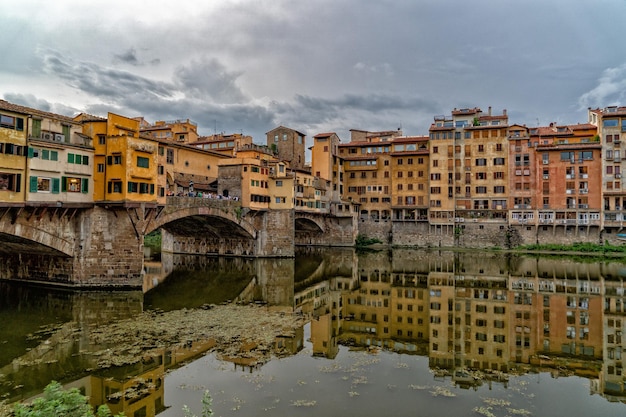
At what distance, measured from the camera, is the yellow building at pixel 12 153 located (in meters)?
29.4

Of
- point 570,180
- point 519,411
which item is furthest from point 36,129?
point 570,180

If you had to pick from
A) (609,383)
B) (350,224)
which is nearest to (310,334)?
(609,383)

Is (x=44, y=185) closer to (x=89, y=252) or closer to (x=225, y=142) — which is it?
(x=89, y=252)

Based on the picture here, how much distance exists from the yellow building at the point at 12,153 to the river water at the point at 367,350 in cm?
745

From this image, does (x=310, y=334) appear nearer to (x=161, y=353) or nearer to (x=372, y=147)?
(x=161, y=353)

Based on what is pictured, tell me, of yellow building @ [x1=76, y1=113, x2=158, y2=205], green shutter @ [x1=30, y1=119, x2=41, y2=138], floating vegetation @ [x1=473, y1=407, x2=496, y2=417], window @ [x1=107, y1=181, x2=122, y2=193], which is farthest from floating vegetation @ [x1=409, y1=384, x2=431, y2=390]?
green shutter @ [x1=30, y1=119, x2=41, y2=138]

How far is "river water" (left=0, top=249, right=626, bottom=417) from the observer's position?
1584 centimetres

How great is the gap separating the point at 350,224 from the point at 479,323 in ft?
171

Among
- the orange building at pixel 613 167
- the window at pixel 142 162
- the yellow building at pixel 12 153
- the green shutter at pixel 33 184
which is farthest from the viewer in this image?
the orange building at pixel 613 167

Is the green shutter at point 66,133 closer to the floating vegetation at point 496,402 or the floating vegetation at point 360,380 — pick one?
the floating vegetation at point 360,380

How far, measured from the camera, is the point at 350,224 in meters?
79.2

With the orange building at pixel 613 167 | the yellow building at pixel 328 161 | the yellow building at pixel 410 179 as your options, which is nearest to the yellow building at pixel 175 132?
the yellow building at pixel 328 161

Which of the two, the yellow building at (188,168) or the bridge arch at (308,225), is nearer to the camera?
the yellow building at (188,168)

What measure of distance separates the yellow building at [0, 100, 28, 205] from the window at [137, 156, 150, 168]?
777 centimetres
